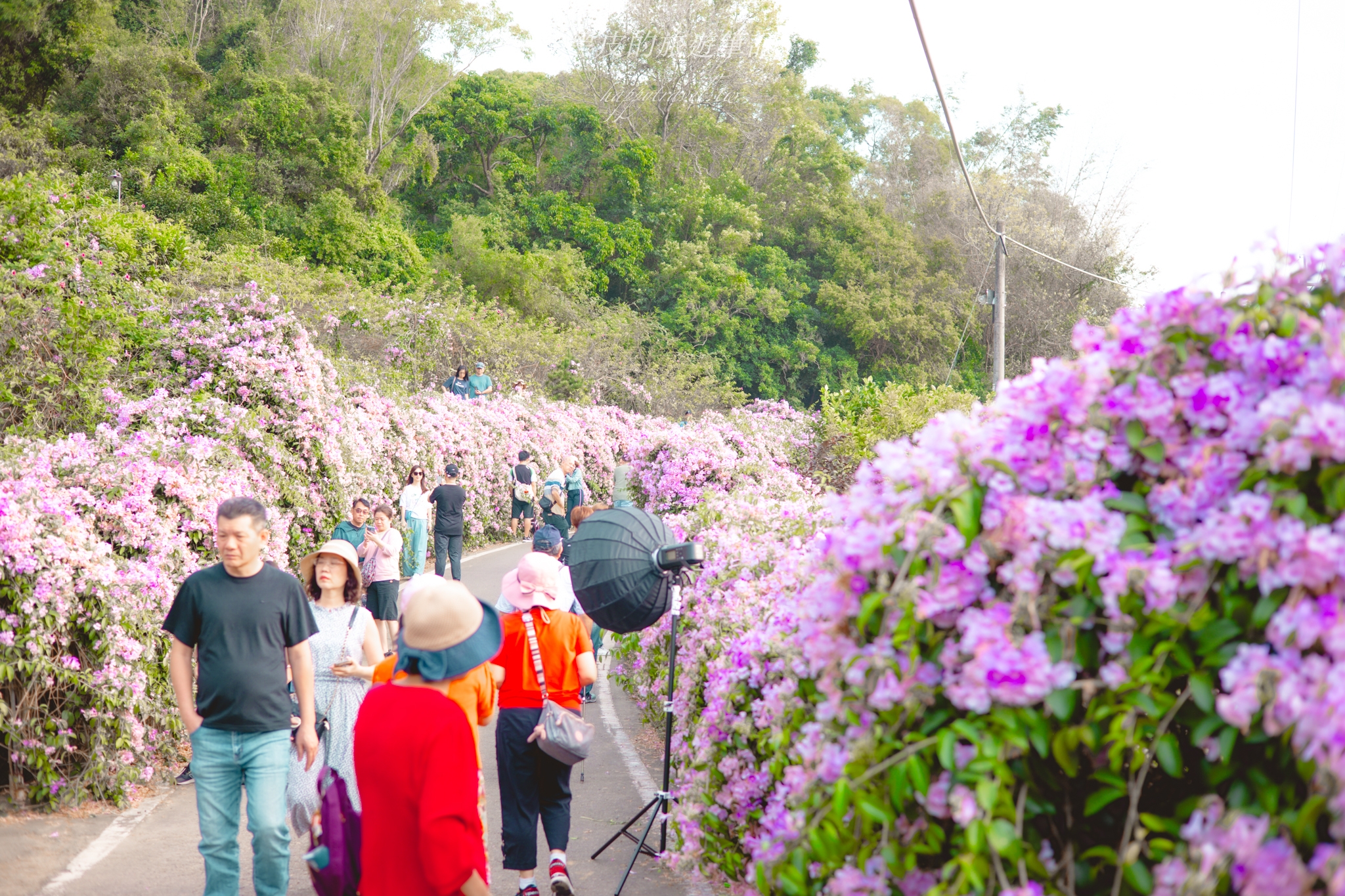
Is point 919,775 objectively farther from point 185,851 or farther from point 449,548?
point 449,548

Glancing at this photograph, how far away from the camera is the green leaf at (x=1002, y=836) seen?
1.88 metres

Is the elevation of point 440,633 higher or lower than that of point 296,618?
higher

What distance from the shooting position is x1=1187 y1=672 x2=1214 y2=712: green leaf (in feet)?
6.07

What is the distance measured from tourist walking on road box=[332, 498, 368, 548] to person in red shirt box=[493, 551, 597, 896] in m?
4.42

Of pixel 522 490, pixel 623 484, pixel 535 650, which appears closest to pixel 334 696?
pixel 535 650

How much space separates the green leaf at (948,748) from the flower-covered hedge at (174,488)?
5900 mm

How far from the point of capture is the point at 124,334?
1245 centimetres

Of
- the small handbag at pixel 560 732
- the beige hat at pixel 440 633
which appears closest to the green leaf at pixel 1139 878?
the beige hat at pixel 440 633

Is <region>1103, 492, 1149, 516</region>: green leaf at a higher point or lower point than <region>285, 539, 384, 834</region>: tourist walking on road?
higher

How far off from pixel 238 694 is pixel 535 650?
1520 mm

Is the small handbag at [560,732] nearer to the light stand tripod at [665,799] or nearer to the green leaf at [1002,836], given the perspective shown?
the light stand tripod at [665,799]

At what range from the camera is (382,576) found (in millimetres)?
9805

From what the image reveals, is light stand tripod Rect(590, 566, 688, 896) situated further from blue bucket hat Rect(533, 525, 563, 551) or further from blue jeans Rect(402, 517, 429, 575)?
blue jeans Rect(402, 517, 429, 575)

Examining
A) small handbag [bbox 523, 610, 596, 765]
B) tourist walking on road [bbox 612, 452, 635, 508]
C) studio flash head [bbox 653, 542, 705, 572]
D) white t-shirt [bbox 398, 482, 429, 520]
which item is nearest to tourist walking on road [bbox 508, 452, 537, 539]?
tourist walking on road [bbox 612, 452, 635, 508]
